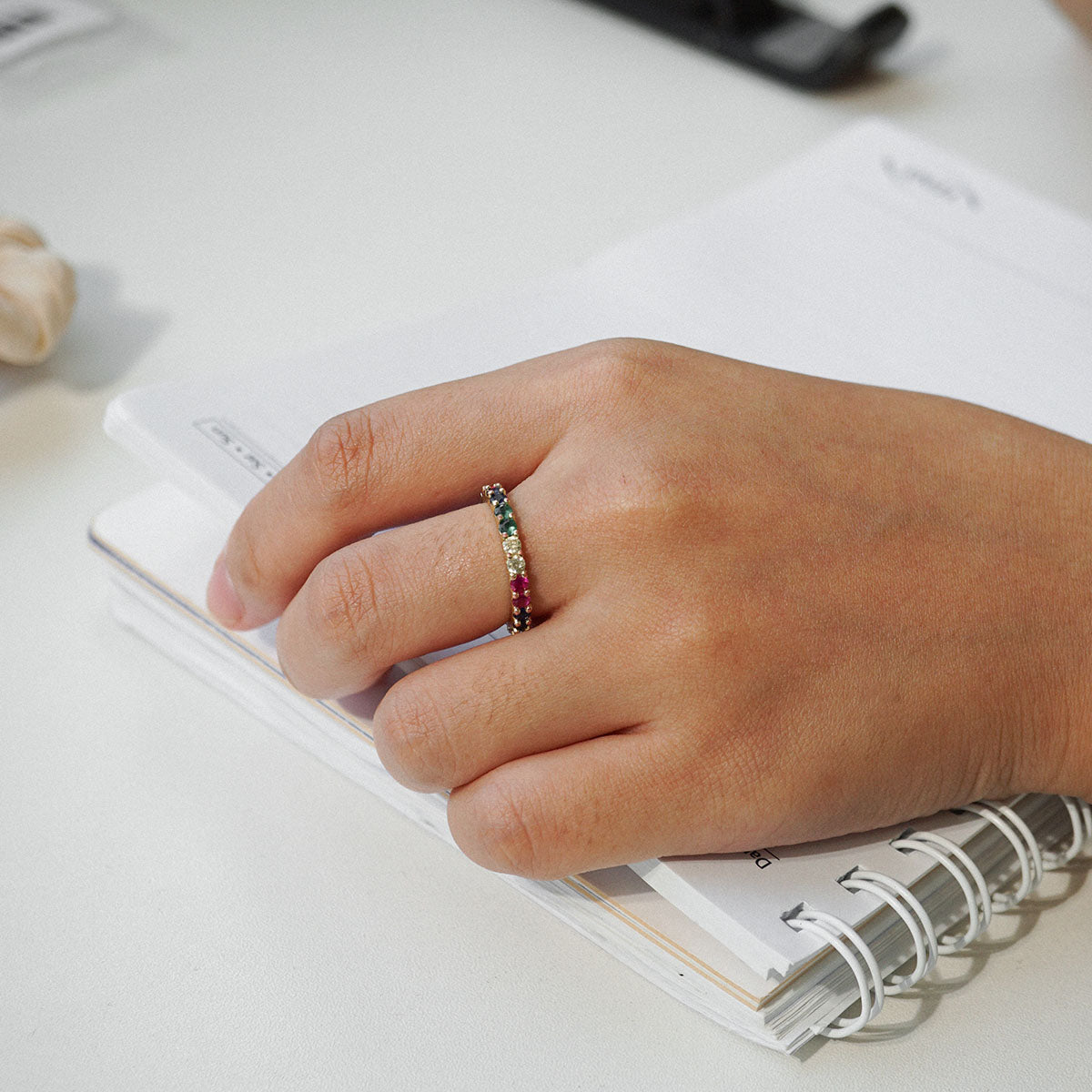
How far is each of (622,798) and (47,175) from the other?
890 millimetres

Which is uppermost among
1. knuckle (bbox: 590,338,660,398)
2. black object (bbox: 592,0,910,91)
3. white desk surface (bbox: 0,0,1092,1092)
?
black object (bbox: 592,0,910,91)

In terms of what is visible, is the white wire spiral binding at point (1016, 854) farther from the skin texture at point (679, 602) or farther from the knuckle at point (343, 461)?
the knuckle at point (343, 461)

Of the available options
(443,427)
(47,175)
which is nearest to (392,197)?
(47,175)

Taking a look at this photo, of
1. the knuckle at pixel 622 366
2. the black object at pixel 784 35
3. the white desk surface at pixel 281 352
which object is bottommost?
the white desk surface at pixel 281 352

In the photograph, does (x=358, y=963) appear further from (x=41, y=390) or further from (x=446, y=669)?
(x=41, y=390)

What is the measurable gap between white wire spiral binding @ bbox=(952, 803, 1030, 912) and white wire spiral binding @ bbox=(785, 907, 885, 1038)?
0.09 metres

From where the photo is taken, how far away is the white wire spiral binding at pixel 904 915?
1.68 ft

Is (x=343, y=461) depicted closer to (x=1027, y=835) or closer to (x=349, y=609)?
(x=349, y=609)

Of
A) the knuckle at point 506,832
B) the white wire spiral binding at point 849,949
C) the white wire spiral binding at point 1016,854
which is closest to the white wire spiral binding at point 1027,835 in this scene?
the white wire spiral binding at point 1016,854

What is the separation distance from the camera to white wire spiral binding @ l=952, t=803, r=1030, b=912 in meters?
0.55

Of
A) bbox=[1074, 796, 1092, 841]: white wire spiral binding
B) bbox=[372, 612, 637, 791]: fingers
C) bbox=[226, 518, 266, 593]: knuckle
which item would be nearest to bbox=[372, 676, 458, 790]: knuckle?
bbox=[372, 612, 637, 791]: fingers

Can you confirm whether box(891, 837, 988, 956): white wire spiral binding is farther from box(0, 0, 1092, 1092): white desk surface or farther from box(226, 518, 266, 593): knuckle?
box(226, 518, 266, 593): knuckle

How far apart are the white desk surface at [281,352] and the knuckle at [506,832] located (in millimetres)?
59

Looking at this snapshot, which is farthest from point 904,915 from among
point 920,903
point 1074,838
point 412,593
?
point 412,593
